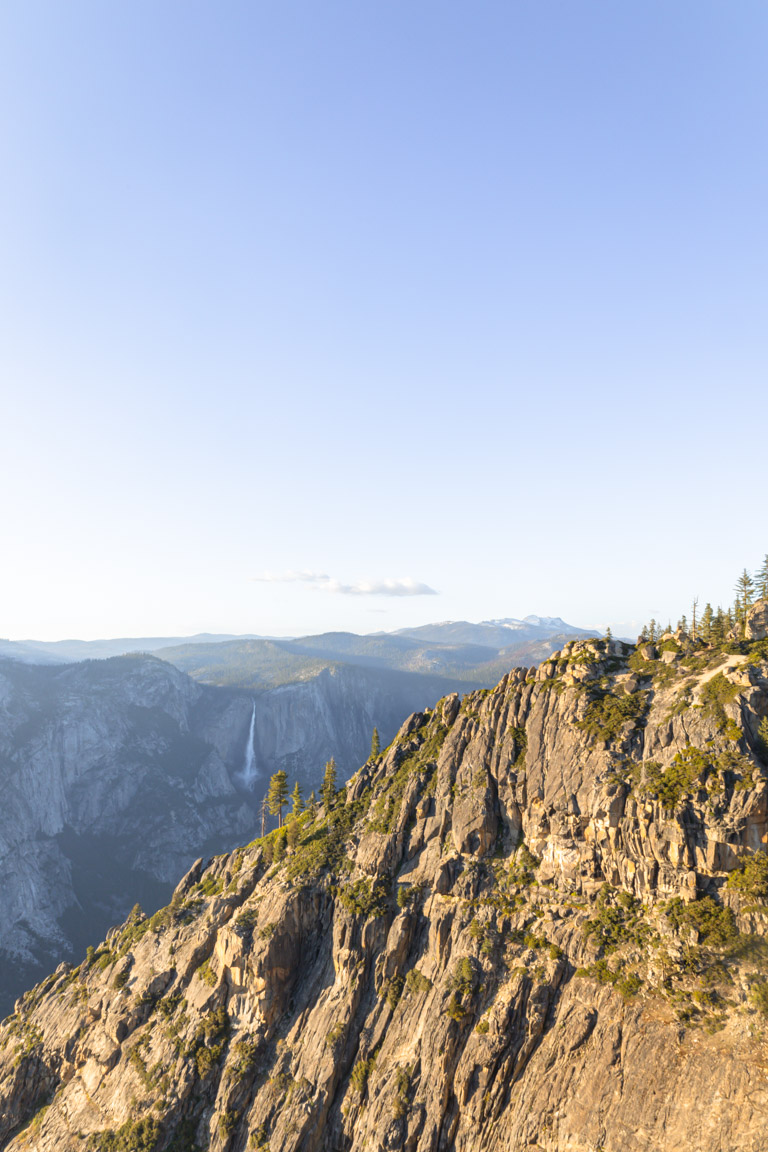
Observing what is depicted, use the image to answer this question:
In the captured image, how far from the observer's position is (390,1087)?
6300cm

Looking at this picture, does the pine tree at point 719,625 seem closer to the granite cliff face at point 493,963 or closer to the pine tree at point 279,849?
the granite cliff face at point 493,963

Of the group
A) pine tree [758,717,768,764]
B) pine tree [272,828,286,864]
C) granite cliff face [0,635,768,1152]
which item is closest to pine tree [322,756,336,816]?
granite cliff face [0,635,768,1152]

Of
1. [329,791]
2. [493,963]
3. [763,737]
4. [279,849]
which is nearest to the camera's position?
[763,737]

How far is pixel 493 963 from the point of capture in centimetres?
6519

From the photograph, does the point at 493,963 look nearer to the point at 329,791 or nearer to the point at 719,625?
the point at 329,791

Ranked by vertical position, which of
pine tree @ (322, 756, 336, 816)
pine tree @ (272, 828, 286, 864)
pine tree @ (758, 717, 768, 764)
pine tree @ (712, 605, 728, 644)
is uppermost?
pine tree @ (712, 605, 728, 644)

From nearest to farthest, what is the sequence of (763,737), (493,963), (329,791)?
(763,737) → (493,963) → (329,791)

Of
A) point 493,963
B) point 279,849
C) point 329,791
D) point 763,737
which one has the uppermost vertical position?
point 763,737

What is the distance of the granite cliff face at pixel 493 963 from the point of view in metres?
54.0

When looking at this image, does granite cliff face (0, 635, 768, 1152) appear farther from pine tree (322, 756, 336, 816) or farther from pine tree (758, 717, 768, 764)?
pine tree (322, 756, 336, 816)

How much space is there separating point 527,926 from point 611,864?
12671 mm

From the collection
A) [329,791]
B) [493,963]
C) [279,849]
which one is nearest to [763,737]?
[493,963]

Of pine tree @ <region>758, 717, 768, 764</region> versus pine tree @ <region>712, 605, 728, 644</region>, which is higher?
pine tree @ <region>712, 605, 728, 644</region>

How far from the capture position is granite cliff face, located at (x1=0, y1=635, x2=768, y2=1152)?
5397 centimetres
